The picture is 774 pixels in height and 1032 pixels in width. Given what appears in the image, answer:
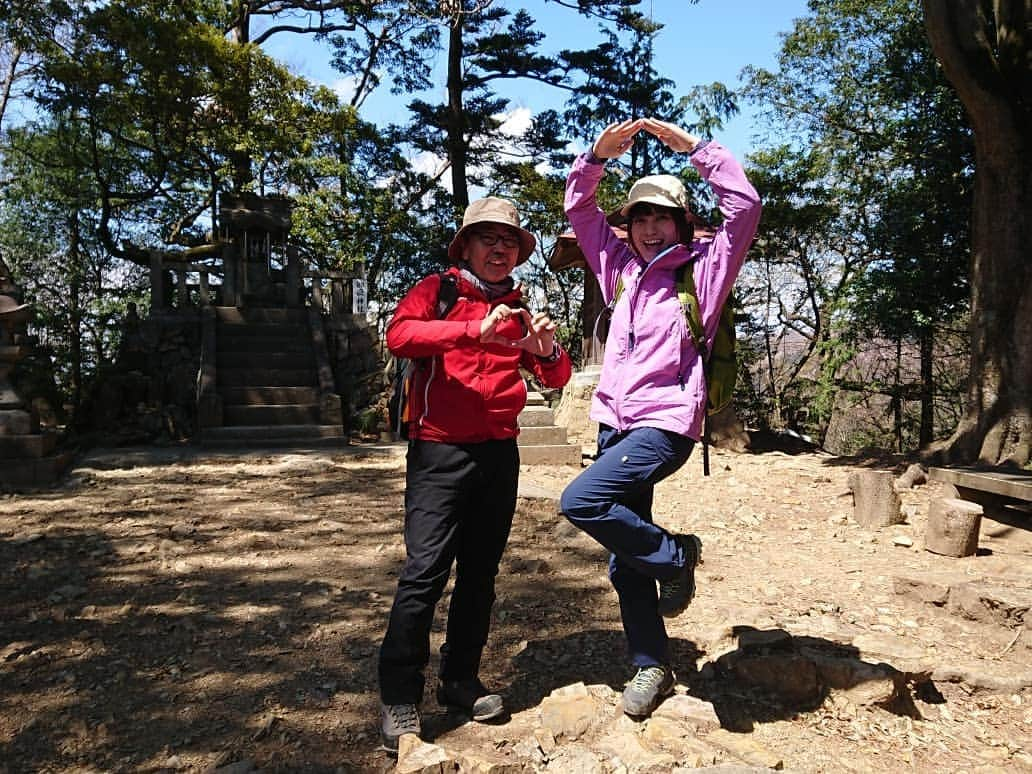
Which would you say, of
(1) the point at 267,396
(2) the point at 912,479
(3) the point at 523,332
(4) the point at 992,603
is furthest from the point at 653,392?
(1) the point at 267,396

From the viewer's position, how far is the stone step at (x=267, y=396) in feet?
35.2

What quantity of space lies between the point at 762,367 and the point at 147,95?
12659mm

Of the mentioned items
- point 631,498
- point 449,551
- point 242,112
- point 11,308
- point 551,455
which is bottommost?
point 551,455

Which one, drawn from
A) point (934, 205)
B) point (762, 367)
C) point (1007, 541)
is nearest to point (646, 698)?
point (1007, 541)

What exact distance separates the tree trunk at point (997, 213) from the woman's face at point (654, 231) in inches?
241

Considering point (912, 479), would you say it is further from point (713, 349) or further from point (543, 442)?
point (713, 349)

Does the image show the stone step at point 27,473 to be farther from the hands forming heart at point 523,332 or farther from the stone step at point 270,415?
the hands forming heart at point 523,332

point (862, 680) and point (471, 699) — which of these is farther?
point (862, 680)

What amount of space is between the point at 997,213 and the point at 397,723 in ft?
25.1

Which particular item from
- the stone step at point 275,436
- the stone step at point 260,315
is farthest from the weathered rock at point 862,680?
the stone step at point 260,315

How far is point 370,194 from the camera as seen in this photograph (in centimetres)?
1695

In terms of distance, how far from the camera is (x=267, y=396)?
10906mm

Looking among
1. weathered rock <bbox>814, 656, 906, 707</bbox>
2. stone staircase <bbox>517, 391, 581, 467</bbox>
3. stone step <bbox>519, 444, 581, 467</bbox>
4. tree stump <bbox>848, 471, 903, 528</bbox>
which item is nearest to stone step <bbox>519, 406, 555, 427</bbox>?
stone staircase <bbox>517, 391, 581, 467</bbox>

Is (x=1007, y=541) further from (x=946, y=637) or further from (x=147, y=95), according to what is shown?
(x=147, y=95)
